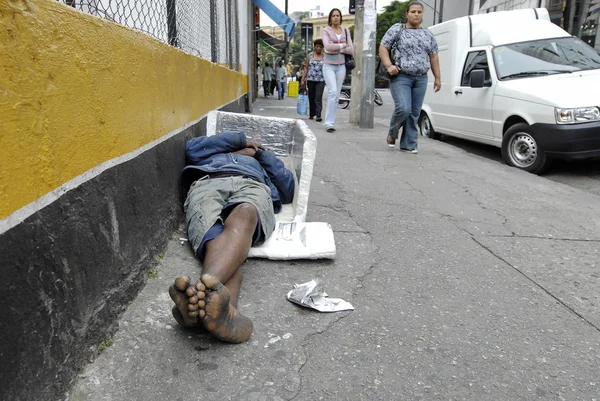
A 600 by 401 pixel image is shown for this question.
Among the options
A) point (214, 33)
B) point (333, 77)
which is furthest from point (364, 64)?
point (214, 33)

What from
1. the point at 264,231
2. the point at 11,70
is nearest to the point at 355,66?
the point at 264,231

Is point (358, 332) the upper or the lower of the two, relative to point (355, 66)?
lower

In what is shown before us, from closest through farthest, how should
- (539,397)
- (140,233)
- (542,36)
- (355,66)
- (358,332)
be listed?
(539,397) < (358,332) < (140,233) < (542,36) < (355,66)

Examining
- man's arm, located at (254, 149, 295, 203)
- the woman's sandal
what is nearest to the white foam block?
man's arm, located at (254, 149, 295, 203)

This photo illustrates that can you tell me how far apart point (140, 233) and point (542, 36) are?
20.9ft

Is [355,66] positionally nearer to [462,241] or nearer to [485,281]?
[462,241]

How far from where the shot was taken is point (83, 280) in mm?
1581

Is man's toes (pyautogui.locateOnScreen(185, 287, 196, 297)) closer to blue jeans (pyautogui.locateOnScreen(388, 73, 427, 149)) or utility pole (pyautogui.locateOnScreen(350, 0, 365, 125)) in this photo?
blue jeans (pyautogui.locateOnScreen(388, 73, 427, 149))

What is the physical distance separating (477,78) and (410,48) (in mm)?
1160

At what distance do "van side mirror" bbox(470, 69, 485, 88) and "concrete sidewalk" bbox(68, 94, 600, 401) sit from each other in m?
2.99

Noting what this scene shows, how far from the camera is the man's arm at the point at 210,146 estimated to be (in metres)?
3.09

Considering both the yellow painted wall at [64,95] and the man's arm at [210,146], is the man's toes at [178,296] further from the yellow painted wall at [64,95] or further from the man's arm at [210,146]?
the man's arm at [210,146]

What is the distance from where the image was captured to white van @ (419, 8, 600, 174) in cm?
510

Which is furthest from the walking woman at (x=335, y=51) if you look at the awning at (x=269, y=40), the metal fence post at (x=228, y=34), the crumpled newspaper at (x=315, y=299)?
the awning at (x=269, y=40)
